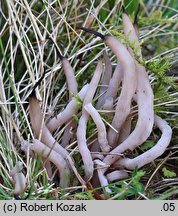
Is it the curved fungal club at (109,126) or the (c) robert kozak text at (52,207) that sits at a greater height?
the curved fungal club at (109,126)

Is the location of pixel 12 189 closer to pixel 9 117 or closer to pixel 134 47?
pixel 9 117

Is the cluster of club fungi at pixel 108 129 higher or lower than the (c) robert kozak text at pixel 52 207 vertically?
higher

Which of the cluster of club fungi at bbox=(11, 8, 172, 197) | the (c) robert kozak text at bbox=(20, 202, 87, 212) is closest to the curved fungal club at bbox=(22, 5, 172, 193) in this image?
the cluster of club fungi at bbox=(11, 8, 172, 197)

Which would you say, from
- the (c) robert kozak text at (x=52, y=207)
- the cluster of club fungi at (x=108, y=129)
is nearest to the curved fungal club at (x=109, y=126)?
the cluster of club fungi at (x=108, y=129)

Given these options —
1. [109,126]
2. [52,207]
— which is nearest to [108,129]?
[109,126]

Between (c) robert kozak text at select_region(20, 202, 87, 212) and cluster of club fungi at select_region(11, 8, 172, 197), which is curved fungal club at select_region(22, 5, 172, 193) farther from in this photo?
(c) robert kozak text at select_region(20, 202, 87, 212)

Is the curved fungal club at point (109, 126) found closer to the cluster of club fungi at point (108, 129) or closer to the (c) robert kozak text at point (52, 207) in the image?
the cluster of club fungi at point (108, 129)

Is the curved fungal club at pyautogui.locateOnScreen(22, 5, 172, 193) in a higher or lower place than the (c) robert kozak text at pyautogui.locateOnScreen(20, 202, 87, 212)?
higher

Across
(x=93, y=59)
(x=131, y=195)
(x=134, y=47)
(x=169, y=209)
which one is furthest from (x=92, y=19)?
(x=169, y=209)

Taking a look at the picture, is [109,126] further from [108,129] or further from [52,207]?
[52,207]
